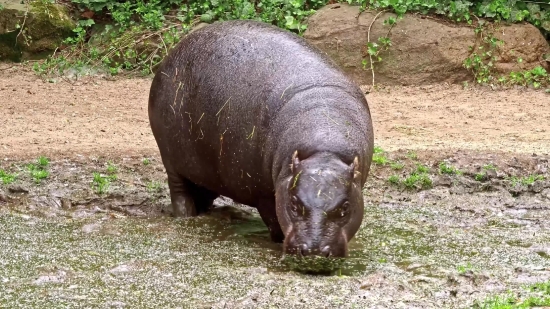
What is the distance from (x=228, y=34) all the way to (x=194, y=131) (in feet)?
2.43

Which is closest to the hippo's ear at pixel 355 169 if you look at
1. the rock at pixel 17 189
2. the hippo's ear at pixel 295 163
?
the hippo's ear at pixel 295 163

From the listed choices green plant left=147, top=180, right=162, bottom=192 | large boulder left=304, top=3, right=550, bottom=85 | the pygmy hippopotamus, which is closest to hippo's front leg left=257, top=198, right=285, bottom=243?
the pygmy hippopotamus

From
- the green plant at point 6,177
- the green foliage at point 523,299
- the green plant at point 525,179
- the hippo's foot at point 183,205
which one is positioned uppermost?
the green foliage at point 523,299

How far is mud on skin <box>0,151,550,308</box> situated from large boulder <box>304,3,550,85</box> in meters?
3.85

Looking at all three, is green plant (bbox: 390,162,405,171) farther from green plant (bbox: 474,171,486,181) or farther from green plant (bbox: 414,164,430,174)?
green plant (bbox: 474,171,486,181)

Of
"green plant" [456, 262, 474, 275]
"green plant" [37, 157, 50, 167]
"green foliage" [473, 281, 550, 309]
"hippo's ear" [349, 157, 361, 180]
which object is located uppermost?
"hippo's ear" [349, 157, 361, 180]

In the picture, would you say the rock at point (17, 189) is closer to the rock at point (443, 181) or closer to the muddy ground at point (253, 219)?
the muddy ground at point (253, 219)

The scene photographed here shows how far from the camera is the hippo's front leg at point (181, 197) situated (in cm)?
716

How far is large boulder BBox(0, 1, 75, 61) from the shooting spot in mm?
13453

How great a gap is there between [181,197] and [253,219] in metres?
0.58

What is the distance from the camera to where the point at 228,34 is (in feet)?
21.9

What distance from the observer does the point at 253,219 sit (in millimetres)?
7203

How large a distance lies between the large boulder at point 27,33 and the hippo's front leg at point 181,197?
273 inches

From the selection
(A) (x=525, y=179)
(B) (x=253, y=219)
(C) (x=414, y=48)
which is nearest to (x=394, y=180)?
(A) (x=525, y=179)
